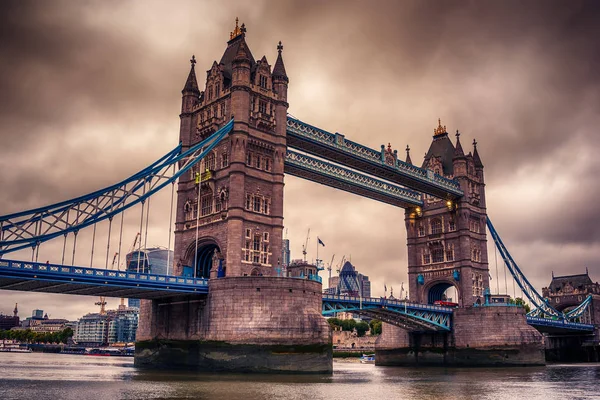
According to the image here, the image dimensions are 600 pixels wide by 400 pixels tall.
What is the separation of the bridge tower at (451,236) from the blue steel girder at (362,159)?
113 inches

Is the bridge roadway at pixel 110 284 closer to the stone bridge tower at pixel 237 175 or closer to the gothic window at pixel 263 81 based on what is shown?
the stone bridge tower at pixel 237 175

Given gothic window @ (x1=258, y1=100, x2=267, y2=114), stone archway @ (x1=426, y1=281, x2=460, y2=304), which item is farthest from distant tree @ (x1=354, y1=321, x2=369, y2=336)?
gothic window @ (x1=258, y1=100, x2=267, y2=114)

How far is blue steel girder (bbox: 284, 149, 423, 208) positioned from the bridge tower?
5449 millimetres

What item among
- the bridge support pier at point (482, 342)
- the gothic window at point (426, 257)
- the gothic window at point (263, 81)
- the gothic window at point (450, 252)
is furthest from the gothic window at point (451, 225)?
the gothic window at point (263, 81)

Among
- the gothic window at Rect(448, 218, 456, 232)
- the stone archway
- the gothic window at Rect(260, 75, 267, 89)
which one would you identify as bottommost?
the stone archway

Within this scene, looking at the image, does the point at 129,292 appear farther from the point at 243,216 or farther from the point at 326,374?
the point at 326,374

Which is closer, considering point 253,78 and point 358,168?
point 253,78

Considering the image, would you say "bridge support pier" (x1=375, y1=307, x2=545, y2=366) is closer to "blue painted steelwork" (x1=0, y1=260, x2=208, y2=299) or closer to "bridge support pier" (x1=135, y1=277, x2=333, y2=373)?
"bridge support pier" (x1=135, y1=277, x2=333, y2=373)

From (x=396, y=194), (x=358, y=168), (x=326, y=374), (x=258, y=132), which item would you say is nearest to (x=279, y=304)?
(x=326, y=374)

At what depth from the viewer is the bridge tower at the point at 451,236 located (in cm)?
9306

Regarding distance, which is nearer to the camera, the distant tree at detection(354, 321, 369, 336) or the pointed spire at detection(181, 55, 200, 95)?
the pointed spire at detection(181, 55, 200, 95)

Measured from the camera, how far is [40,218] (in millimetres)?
50500

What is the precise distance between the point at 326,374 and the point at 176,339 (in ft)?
50.7

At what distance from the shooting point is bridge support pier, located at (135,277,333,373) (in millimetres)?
52688
